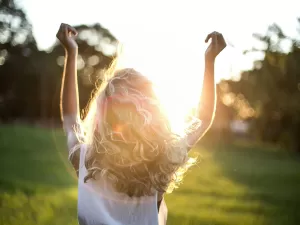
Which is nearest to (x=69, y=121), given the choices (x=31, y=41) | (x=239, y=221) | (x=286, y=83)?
(x=239, y=221)

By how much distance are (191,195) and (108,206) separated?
309 inches

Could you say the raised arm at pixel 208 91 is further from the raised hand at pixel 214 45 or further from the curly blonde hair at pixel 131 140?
the curly blonde hair at pixel 131 140

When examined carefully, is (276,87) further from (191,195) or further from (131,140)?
(131,140)

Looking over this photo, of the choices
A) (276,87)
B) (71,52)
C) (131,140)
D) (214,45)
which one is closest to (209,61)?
(214,45)

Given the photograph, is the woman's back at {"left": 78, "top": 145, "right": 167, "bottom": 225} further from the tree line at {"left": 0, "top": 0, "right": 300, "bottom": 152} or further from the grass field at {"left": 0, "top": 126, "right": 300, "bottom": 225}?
the tree line at {"left": 0, "top": 0, "right": 300, "bottom": 152}

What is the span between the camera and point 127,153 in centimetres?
210

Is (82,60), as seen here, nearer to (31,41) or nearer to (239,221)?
(31,41)

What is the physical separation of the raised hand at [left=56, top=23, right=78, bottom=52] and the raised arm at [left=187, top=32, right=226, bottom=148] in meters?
0.59

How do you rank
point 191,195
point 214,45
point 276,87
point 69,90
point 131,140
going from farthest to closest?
point 276,87 → point 191,195 → point 69,90 → point 214,45 → point 131,140

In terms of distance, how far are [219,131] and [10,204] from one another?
4007 centimetres

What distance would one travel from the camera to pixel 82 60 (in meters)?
64.8

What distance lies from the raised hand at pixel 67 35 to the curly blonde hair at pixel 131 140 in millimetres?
302

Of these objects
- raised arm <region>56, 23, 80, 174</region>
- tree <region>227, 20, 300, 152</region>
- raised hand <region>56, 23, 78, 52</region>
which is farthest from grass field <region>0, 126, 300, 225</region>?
tree <region>227, 20, 300, 152</region>

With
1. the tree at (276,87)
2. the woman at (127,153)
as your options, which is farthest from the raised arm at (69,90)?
the tree at (276,87)
